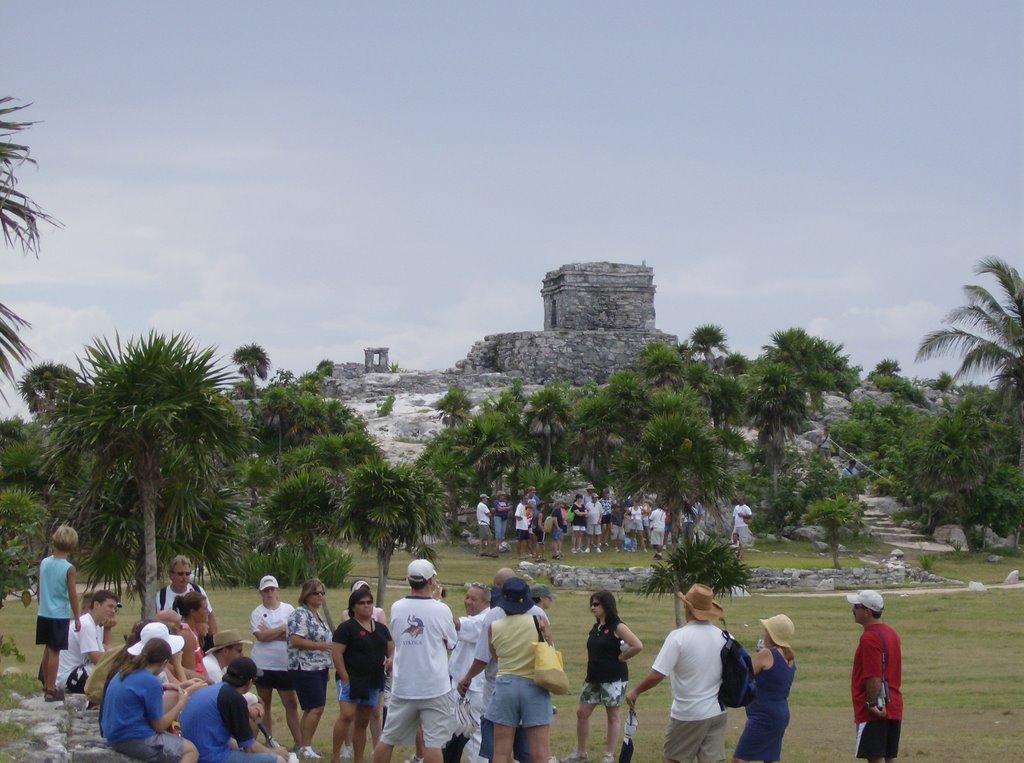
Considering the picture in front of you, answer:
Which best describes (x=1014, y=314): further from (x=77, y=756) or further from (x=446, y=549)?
(x=77, y=756)

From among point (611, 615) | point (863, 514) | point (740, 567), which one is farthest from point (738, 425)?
point (611, 615)

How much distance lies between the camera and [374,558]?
2555 cm

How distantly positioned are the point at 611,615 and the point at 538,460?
936 inches

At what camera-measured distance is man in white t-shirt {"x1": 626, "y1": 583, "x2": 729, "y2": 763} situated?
7125mm

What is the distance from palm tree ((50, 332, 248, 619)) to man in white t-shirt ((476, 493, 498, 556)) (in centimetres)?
1555

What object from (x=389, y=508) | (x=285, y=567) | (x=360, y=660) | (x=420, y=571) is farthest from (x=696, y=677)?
(x=285, y=567)

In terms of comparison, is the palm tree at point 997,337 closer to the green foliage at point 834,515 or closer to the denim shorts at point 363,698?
the green foliage at point 834,515

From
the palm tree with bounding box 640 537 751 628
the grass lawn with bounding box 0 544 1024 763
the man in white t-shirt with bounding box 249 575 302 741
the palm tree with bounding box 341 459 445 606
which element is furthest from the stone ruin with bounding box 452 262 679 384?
the man in white t-shirt with bounding box 249 575 302 741

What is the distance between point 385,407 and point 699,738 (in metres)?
37.5

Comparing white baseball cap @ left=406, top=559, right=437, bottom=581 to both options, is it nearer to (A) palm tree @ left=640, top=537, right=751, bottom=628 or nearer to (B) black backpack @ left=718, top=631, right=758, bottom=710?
(B) black backpack @ left=718, top=631, right=758, bottom=710

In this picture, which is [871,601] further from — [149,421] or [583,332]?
[583,332]

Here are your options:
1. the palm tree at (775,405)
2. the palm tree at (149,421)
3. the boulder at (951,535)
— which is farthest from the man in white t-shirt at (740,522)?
the palm tree at (149,421)

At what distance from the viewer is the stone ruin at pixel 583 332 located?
4938 cm

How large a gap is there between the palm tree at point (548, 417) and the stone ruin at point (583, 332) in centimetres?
1718
